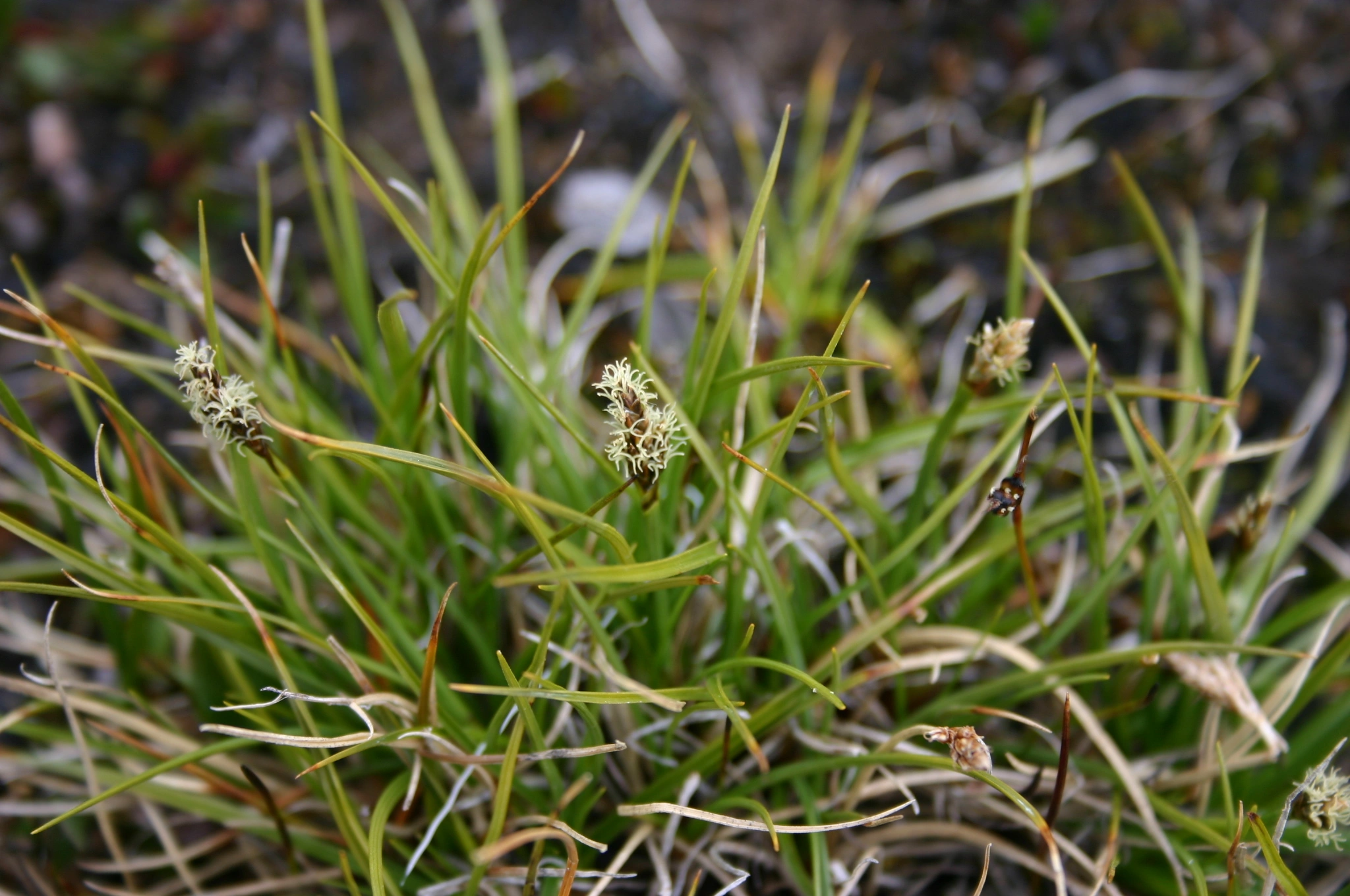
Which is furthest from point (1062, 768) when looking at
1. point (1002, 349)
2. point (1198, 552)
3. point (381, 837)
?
point (381, 837)

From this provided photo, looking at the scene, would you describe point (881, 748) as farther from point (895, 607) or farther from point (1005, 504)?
point (1005, 504)

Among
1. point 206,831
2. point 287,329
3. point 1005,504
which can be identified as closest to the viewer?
point 1005,504

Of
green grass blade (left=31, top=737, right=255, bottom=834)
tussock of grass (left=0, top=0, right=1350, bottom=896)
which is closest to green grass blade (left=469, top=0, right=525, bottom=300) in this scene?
tussock of grass (left=0, top=0, right=1350, bottom=896)

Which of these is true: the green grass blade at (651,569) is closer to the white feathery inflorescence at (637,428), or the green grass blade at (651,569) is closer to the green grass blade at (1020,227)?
the white feathery inflorescence at (637,428)

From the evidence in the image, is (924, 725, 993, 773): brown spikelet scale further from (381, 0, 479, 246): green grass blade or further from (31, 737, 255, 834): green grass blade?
(381, 0, 479, 246): green grass blade

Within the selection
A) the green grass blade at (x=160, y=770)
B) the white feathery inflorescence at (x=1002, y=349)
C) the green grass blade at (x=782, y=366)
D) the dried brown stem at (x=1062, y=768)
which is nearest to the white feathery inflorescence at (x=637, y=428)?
the green grass blade at (x=782, y=366)

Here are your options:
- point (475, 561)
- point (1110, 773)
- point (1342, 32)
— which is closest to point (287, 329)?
point (475, 561)
